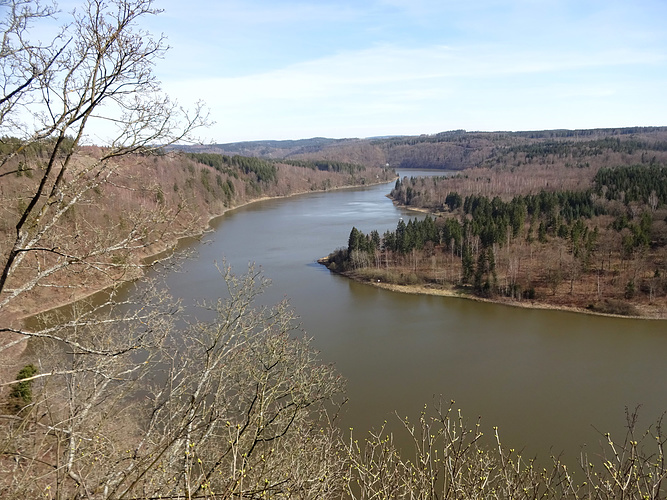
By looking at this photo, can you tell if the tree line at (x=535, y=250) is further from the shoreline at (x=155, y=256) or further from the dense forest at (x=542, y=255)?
the shoreline at (x=155, y=256)

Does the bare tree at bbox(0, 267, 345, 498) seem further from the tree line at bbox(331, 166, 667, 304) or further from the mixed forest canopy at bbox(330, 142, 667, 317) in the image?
the tree line at bbox(331, 166, 667, 304)

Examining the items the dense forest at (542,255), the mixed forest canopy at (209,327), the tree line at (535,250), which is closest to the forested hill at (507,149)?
the mixed forest canopy at (209,327)

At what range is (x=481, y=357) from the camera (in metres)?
12.1

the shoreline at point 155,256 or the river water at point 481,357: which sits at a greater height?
the shoreline at point 155,256

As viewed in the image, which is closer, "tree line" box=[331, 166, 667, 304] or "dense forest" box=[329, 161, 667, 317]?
"dense forest" box=[329, 161, 667, 317]

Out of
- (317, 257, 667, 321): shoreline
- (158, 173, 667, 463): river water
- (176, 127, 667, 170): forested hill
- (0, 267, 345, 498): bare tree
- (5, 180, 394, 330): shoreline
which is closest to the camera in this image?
(0, 267, 345, 498): bare tree

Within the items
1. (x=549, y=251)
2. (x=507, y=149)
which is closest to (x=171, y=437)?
(x=549, y=251)

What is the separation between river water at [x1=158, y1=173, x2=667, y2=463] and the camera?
9.35 metres

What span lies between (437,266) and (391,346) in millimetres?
9225

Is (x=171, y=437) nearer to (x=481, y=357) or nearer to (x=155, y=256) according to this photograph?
(x=481, y=357)

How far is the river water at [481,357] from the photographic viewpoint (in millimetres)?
9352

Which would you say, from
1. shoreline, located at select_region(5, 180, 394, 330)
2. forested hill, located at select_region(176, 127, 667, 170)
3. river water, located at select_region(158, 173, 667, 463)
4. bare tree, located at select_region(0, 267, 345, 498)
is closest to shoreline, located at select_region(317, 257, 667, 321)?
river water, located at select_region(158, 173, 667, 463)

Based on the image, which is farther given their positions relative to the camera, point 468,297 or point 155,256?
point 155,256

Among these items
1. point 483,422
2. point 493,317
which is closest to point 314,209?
point 493,317
